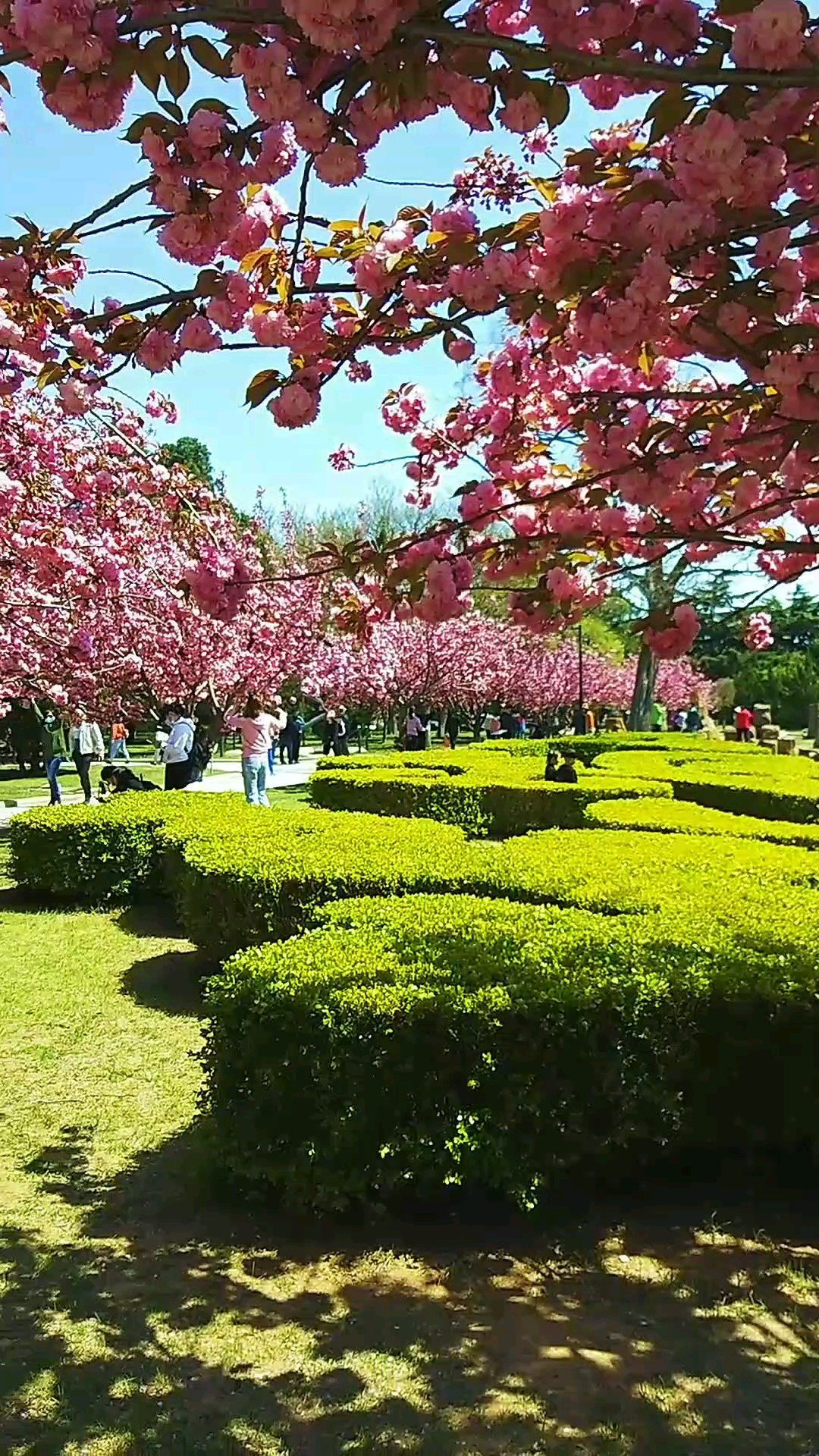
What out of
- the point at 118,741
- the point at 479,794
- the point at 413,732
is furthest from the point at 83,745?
the point at 413,732

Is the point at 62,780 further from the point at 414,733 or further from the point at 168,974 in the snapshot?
the point at 168,974

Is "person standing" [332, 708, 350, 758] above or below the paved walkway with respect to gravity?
above

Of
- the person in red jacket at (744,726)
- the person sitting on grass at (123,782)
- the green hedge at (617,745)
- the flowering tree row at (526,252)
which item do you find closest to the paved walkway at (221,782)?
the person sitting on grass at (123,782)

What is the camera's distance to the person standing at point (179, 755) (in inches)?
546

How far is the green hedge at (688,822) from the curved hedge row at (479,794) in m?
1.32

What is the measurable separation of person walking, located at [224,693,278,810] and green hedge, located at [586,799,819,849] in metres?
4.50

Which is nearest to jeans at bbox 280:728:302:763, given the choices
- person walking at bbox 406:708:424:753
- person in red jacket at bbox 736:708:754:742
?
person walking at bbox 406:708:424:753

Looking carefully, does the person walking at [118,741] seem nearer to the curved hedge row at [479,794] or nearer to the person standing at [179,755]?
the person standing at [179,755]

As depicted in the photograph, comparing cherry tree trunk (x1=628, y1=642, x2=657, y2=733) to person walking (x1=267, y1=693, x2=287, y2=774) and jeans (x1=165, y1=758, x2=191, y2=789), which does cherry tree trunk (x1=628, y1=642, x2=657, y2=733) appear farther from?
jeans (x1=165, y1=758, x2=191, y2=789)

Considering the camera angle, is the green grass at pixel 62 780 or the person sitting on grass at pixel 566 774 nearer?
the person sitting on grass at pixel 566 774

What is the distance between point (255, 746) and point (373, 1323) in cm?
1000

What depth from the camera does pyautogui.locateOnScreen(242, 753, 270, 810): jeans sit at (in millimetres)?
13164

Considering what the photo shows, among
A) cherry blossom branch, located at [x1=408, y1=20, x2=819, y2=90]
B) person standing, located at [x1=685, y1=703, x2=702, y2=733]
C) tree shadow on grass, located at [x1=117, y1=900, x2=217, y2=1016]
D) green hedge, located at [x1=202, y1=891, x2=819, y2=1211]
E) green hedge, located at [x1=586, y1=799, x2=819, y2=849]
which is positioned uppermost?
cherry blossom branch, located at [x1=408, y1=20, x2=819, y2=90]

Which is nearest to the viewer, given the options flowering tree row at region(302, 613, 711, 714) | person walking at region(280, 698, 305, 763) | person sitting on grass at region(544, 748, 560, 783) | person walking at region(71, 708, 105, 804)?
person sitting on grass at region(544, 748, 560, 783)
